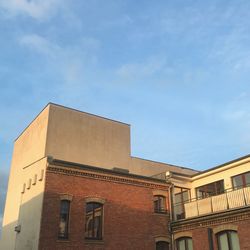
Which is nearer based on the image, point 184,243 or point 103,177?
point 103,177

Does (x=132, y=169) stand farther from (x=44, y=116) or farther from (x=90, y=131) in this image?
(x=44, y=116)

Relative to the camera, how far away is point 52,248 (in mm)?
20109

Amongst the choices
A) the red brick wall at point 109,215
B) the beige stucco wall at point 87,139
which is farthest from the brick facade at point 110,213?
the beige stucco wall at point 87,139

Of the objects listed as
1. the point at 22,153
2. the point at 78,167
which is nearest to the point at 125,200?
the point at 78,167

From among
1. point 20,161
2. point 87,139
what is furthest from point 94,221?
point 20,161

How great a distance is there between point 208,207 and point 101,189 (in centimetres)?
700

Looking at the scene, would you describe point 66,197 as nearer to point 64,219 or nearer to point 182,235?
point 64,219

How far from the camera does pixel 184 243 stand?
23.7 meters

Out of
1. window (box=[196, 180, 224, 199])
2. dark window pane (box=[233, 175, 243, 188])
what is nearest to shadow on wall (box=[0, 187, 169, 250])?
window (box=[196, 180, 224, 199])

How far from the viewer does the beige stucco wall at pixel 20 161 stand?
97.0 ft

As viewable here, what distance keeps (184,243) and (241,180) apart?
18.6ft

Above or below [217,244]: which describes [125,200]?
above

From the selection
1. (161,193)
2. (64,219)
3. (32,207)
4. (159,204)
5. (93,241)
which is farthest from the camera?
(161,193)

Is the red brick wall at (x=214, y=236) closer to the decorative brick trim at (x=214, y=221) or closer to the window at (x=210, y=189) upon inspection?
the decorative brick trim at (x=214, y=221)
